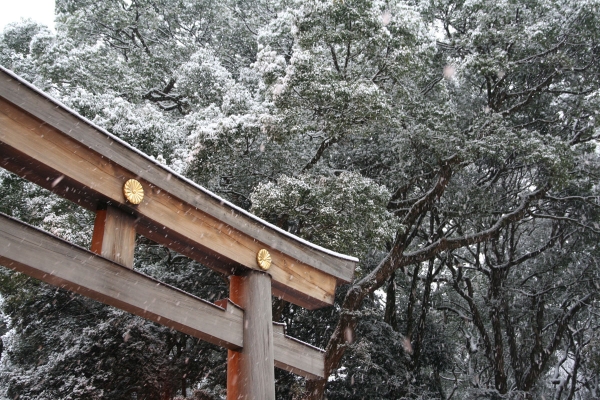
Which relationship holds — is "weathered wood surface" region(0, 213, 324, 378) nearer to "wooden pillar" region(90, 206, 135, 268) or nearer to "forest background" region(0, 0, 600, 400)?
"wooden pillar" region(90, 206, 135, 268)

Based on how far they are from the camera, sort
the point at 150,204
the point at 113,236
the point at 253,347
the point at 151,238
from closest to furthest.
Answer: the point at 113,236 < the point at 150,204 < the point at 151,238 < the point at 253,347

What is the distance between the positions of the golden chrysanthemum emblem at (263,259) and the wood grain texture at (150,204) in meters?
0.04

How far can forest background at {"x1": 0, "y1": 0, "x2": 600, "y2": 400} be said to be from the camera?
8133mm

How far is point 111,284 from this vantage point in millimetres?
2975

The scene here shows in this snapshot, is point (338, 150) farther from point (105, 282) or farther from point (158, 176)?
point (105, 282)

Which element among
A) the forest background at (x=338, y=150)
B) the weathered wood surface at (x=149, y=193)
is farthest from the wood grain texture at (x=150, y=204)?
the forest background at (x=338, y=150)

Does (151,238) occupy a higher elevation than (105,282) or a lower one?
higher

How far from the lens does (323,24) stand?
28.2 ft

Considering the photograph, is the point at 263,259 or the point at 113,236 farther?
the point at 263,259

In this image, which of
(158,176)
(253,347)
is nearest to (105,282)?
(158,176)

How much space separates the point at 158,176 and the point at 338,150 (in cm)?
763

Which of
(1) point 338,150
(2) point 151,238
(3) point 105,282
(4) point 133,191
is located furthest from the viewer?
(1) point 338,150

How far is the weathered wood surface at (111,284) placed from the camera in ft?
8.90

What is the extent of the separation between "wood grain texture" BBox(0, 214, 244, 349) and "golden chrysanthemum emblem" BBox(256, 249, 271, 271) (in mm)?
435
